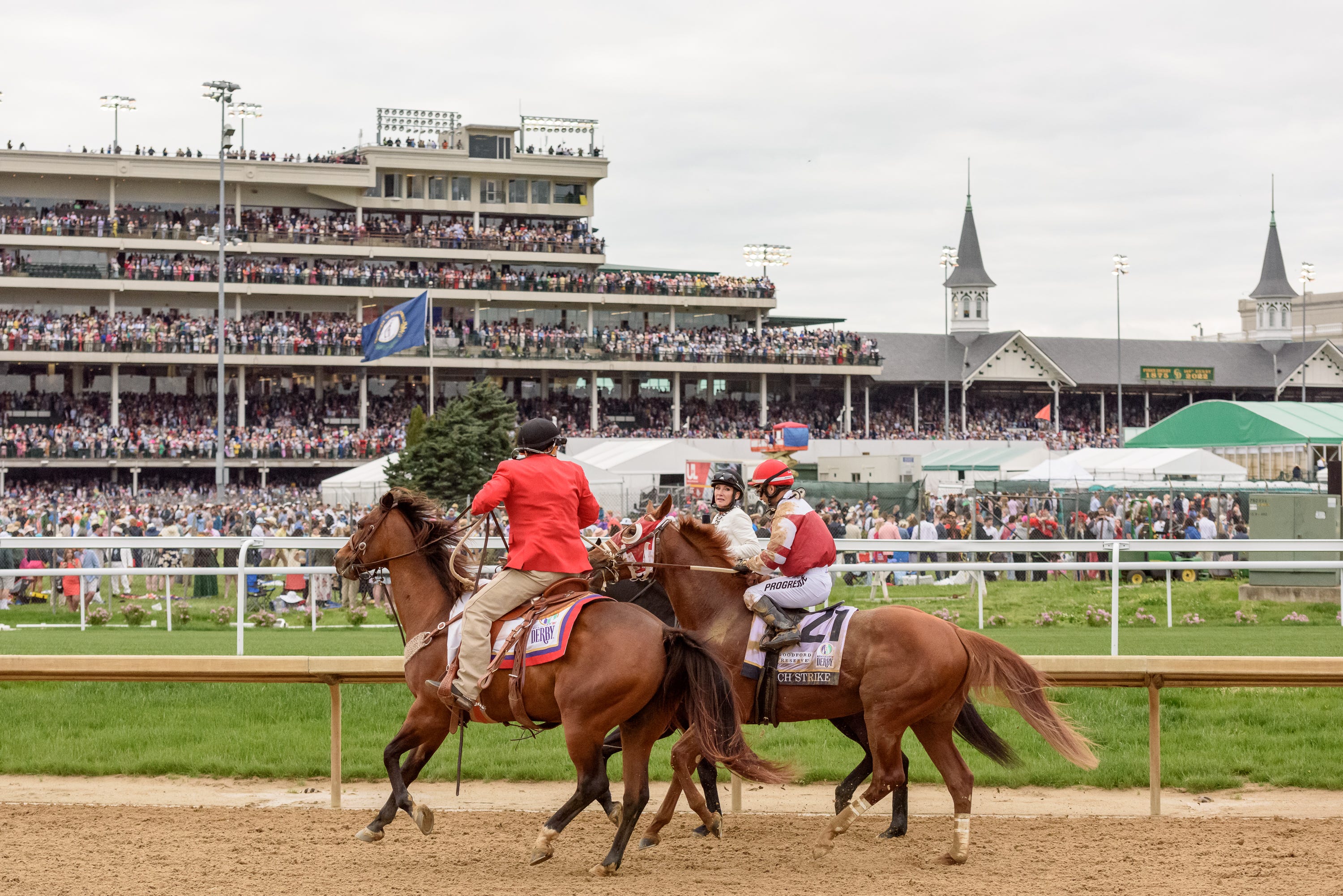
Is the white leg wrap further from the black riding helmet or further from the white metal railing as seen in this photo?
the white metal railing

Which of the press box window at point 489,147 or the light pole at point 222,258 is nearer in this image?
the light pole at point 222,258

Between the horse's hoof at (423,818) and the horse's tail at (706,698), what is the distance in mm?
1212

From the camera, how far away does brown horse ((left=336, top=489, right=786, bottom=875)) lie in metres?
5.69

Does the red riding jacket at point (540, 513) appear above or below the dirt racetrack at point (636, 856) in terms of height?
above

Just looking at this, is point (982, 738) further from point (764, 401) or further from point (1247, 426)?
point (764, 401)

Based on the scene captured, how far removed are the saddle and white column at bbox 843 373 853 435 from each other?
4595 centimetres

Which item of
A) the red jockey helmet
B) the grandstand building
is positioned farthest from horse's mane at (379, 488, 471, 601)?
the grandstand building

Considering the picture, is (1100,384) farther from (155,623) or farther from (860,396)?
(155,623)

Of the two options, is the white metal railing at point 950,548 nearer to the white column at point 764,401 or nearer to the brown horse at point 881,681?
the brown horse at point 881,681

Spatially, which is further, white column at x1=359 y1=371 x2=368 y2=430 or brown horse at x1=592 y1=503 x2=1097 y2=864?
white column at x1=359 y1=371 x2=368 y2=430

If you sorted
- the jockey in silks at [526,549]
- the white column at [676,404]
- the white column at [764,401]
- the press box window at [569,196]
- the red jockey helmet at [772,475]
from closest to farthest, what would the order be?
1. the jockey in silks at [526,549]
2. the red jockey helmet at [772,475]
3. the white column at [676,404]
4. the white column at [764,401]
5. the press box window at [569,196]

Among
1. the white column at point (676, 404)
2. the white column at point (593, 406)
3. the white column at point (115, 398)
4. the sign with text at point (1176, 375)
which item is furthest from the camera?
the sign with text at point (1176, 375)

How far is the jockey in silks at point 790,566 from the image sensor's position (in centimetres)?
637

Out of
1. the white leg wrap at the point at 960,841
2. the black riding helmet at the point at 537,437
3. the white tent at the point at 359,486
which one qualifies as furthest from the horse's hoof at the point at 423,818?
the white tent at the point at 359,486
